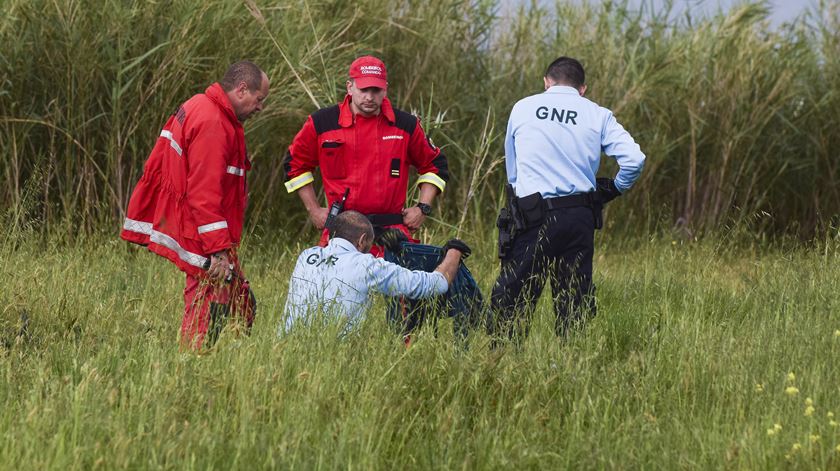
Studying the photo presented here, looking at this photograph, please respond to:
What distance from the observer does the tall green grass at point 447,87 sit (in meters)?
8.00

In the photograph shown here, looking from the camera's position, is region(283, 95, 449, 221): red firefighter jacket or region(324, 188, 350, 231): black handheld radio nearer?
region(324, 188, 350, 231): black handheld radio

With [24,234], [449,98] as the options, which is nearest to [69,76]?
[24,234]

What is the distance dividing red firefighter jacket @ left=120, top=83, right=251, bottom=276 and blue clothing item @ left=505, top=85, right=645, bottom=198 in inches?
56.0

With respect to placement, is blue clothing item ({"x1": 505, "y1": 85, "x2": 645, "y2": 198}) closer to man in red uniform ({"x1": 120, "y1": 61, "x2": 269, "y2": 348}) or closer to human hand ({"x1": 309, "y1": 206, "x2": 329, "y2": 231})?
human hand ({"x1": 309, "y1": 206, "x2": 329, "y2": 231})

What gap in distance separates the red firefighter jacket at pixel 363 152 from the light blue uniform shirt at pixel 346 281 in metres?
0.79

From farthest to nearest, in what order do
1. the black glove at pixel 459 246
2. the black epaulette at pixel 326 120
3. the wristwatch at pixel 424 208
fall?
the wristwatch at pixel 424 208 < the black epaulette at pixel 326 120 < the black glove at pixel 459 246

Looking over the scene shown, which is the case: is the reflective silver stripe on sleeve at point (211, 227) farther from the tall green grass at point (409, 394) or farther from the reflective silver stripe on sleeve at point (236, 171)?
the tall green grass at point (409, 394)

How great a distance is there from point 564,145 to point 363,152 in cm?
101

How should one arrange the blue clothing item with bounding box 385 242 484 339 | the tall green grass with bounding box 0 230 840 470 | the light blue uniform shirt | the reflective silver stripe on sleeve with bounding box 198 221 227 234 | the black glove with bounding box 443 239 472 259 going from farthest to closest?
1. the blue clothing item with bounding box 385 242 484 339
2. the black glove with bounding box 443 239 472 259
3. the reflective silver stripe on sleeve with bounding box 198 221 227 234
4. the light blue uniform shirt
5. the tall green grass with bounding box 0 230 840 470

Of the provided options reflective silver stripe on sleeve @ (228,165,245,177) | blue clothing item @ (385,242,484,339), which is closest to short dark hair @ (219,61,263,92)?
reflective silver stripe on sleeve @ (228,165,245,177)

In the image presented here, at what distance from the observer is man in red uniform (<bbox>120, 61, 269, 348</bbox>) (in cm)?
501

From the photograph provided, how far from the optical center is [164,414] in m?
3.71

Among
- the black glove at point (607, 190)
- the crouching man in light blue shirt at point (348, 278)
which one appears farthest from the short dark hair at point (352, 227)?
the black glove at point (607, 190)

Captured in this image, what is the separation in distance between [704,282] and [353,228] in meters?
2.72
